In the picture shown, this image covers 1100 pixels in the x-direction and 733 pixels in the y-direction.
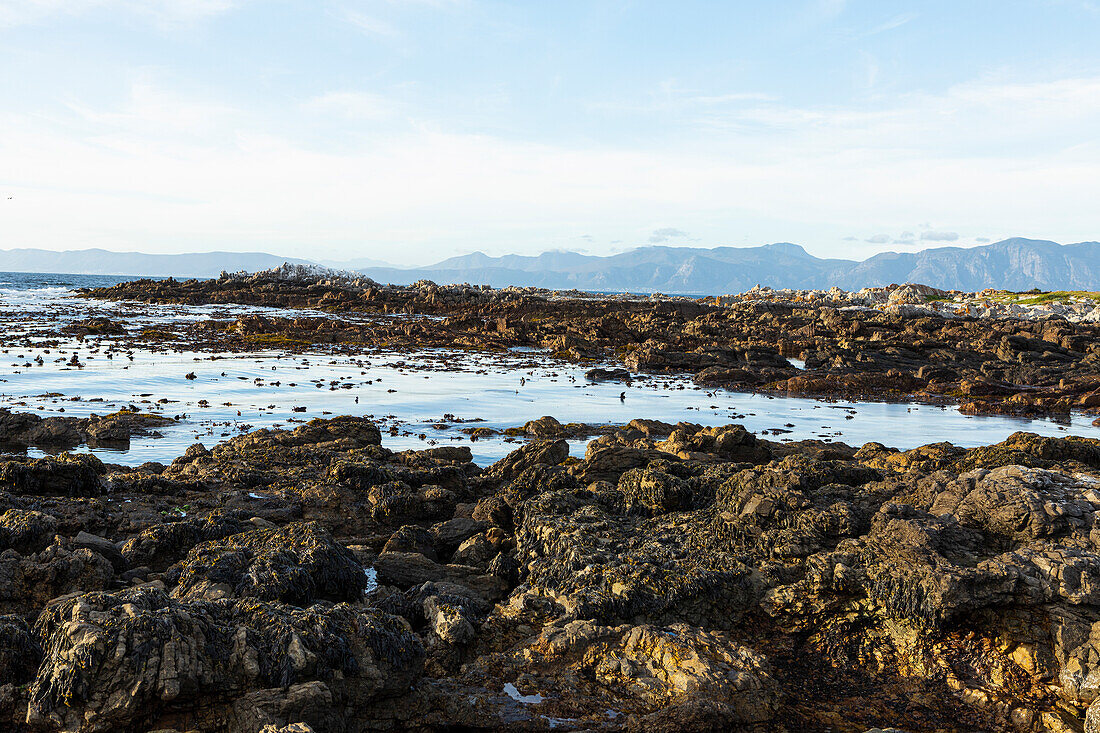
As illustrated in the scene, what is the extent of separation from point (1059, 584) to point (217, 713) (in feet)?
24.1

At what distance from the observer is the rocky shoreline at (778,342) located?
30.1 m

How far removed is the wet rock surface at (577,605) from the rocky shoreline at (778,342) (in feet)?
69.8

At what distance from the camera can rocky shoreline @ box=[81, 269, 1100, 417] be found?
30.1m

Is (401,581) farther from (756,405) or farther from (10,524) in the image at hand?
(756,405)

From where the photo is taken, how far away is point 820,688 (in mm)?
6383

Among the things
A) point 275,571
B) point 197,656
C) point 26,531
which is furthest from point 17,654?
point 26,531

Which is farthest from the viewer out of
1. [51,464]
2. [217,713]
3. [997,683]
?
[51,464]

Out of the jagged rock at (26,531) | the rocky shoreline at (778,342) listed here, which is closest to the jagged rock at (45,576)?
the jagged rock at (26,531)

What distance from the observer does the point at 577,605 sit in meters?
7.16

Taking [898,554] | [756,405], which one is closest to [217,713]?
[898,554]

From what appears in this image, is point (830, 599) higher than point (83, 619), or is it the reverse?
point (83, 619)

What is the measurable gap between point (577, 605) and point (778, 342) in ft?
123

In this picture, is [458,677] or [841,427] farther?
[841,427]

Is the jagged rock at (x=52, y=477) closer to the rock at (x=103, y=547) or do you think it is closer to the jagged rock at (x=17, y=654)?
the rock at (x=103, y=547)
